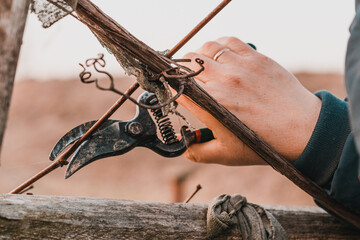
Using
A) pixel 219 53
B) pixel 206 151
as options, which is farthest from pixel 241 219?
pixel 219 53

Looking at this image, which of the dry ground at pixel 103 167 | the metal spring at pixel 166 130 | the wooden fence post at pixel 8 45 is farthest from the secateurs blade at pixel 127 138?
the dry ground at pixel 103 167

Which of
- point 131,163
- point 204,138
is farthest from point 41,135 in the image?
point 204,138

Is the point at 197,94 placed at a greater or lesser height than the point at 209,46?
lesser

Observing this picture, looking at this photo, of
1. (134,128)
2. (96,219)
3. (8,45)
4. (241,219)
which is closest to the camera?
(8,45)

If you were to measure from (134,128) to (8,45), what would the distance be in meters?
0.65

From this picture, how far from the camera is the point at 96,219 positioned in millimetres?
881

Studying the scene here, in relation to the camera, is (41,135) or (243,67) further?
(41,135)

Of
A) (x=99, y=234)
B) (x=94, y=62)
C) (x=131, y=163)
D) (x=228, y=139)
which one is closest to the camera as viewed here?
(x=94, y=62)

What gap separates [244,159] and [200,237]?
0.26 meters

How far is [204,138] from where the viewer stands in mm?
1176

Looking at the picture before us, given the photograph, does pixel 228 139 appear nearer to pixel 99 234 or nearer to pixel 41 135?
pixel 99 234

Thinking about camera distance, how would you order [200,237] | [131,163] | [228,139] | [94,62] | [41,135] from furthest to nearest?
[41,135] < [131,163] < [228,139] < [200,237] < [94,62]

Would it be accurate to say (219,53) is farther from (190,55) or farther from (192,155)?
(192,155)

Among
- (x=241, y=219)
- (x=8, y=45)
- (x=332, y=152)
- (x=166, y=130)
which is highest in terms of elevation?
(x=8, y=45)
